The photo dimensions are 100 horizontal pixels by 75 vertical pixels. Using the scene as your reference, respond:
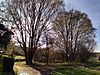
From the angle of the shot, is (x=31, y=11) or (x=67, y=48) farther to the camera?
(x=67, y=48)

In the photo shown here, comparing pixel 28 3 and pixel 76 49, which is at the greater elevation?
pixel 28 3

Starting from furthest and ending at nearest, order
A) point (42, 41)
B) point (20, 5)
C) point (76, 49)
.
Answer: point (76, 49) < point (42, 41) < point (20, 5)

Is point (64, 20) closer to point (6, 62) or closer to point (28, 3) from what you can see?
point (28, 3)

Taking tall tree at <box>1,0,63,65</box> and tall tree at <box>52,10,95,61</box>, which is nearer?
tall tree at <box>1,0,63,65</box>

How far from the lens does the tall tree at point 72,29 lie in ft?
217

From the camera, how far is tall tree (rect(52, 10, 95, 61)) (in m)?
66.1

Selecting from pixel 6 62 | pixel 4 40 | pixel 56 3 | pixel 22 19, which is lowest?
pixel 6 62

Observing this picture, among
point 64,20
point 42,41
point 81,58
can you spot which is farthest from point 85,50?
point 42,41

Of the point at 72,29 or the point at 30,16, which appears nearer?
the point at 30,16

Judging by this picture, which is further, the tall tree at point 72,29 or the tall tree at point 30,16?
the tall tree at point 72,29

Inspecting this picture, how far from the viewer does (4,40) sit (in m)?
31.2

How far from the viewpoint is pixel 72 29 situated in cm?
6762

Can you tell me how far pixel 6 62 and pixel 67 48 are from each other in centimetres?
4235

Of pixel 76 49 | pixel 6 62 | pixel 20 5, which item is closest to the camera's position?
pixel 6 62
